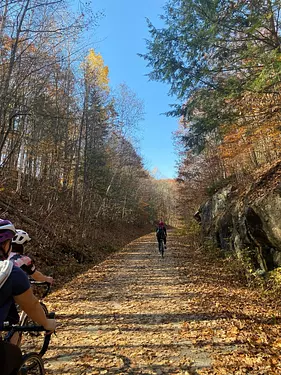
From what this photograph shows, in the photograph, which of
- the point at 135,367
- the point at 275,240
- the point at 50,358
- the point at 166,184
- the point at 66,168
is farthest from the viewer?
the point at 166,184

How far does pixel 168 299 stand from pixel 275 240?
3880 mm

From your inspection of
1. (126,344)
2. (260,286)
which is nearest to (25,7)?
(126,344)

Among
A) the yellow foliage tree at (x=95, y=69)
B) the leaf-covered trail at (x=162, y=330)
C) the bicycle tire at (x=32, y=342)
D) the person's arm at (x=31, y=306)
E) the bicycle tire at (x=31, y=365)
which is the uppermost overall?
the yellow foliage tree at (x=95, y=69)

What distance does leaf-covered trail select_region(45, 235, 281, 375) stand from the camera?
3.90 m

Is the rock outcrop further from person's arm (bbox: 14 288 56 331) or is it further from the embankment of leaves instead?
person's arm (bbox: 14 288 56 331)

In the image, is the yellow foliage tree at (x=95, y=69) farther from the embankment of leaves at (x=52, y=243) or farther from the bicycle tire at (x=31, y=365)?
the bicycle tire at (x=31, y=365)

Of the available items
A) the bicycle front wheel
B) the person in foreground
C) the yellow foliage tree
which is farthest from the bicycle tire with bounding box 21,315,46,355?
the yellow foliage tree

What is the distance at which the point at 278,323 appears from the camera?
17.7 feet

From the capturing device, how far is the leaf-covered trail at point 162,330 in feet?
12.8

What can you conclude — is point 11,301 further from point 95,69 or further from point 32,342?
point 95,69

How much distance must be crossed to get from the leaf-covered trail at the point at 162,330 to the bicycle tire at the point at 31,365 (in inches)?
62.5

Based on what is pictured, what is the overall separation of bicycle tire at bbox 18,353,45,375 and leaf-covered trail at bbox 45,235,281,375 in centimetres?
159

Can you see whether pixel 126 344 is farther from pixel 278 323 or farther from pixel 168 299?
pixel 278 323

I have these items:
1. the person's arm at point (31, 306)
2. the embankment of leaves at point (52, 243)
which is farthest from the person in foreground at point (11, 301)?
the embankment of leaves at point (52, 243)
